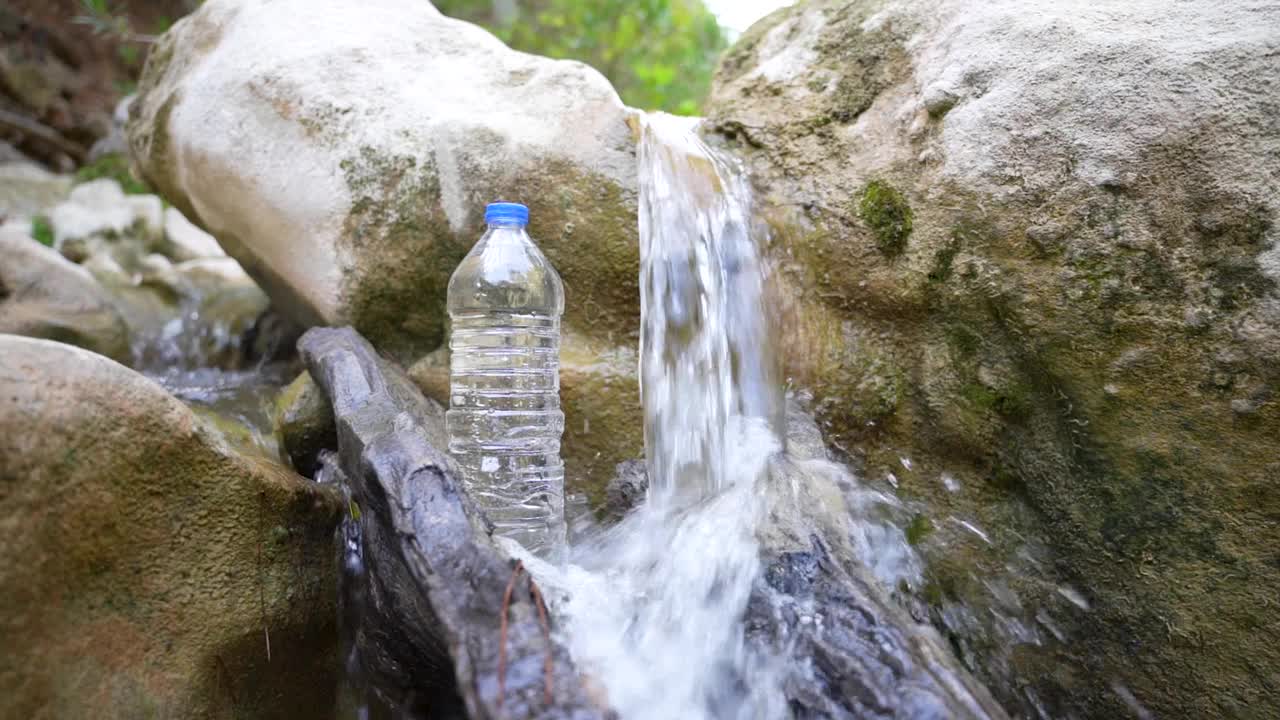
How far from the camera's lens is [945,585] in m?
2.01

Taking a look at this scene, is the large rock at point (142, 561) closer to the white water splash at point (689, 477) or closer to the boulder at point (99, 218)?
the white water splash at point (689, 477)

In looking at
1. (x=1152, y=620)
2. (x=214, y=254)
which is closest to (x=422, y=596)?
(x=1152, y=620)

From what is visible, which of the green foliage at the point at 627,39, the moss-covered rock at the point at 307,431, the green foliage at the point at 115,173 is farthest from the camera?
the green foliage at the point at 115,173

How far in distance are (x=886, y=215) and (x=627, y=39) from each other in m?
5.66

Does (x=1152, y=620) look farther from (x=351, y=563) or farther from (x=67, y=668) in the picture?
(x=67, y=668)

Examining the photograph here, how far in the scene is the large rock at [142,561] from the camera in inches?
54.1

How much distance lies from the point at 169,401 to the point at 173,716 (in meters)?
0.63

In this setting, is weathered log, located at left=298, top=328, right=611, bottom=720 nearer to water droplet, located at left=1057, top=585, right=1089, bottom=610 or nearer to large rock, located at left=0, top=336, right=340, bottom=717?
large rock, located at left=0, top=336, right=340, bottom=717

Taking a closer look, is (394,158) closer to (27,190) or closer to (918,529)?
(918,529)

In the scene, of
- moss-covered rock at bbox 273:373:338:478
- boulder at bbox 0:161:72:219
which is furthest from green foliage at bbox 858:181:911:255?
boulder at bbox 0:161:72:219

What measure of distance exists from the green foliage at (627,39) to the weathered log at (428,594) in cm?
520

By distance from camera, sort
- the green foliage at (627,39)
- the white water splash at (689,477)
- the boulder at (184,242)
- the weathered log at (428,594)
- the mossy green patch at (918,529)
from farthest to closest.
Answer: the green foliage at (627,39) < the boulder at (184,242) < the mossy green patch at (918,529) < the white water splash at (689,477) < the weathered log at (428,594)

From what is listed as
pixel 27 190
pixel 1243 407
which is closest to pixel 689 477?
pixel 1243 407

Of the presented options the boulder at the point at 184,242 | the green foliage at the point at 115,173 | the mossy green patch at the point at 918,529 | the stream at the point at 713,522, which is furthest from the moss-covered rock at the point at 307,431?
the green foliage at the point at 115,173
